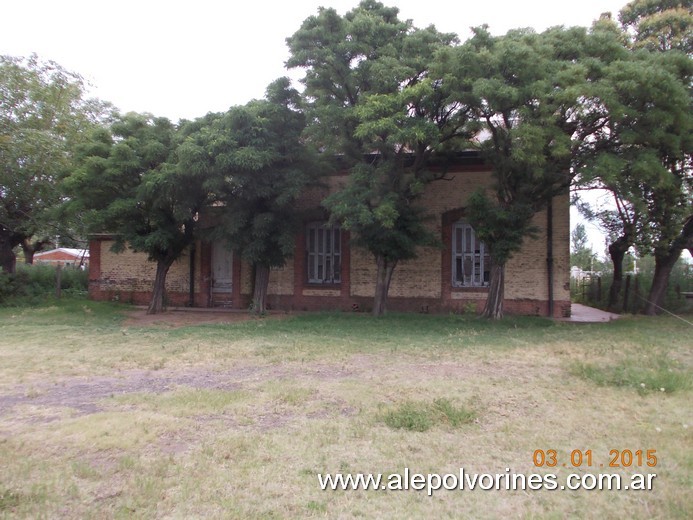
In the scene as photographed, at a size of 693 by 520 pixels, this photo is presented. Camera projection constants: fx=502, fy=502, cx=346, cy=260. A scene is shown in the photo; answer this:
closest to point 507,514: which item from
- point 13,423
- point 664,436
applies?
point 664,436

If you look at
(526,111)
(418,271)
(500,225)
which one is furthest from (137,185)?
(526,111)

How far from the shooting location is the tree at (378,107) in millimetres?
11664

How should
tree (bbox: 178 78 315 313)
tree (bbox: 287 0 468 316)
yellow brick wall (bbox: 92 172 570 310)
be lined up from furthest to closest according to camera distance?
yellow brick wall (bbox: 92 172 570 310) → tree (bbox: 178 78 315 313) → tree (bbox: 287 0 468 316)

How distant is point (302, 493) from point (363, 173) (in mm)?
10156

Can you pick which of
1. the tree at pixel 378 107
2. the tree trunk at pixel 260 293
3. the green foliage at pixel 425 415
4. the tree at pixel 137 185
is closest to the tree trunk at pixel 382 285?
the tree at pixel 378 107

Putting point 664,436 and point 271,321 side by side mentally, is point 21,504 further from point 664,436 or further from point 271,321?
point 271,321

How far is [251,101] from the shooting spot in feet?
43.7

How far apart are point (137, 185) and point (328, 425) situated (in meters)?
12.1

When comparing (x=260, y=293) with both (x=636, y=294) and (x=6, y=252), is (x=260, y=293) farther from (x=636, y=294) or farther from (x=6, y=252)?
(x=636, y=294)

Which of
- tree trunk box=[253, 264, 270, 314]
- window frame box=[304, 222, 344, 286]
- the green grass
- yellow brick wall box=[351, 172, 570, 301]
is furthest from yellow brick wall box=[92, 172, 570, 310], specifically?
the green grass

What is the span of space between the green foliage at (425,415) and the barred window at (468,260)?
11.3m

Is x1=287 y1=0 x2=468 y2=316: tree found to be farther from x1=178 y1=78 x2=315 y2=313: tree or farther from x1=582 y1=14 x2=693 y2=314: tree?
x1=582 y1=14 x2=693 y2=314: tree

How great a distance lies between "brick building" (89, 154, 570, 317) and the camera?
15656 mm

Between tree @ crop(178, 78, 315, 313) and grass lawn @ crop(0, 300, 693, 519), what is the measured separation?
15.7 feet
